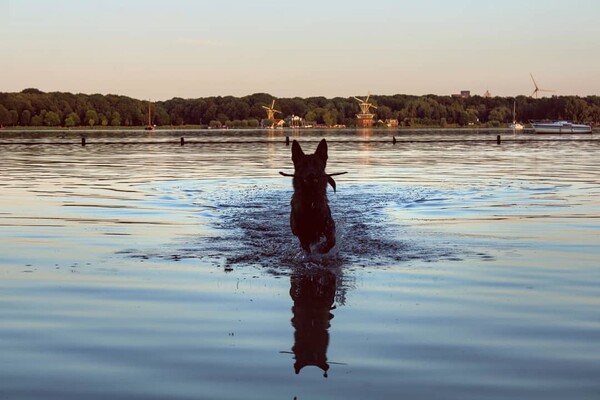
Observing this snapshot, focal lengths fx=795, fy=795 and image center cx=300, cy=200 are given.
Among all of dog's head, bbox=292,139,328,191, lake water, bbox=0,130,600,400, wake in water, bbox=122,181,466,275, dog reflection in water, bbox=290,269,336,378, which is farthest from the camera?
wake in water, bbox=122,181,466,275

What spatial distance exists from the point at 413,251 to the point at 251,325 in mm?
5749

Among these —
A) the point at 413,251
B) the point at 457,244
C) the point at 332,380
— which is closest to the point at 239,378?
Result: the point at 332,380

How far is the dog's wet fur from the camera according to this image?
11.1 meters

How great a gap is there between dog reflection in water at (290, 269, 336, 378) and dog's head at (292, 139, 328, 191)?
1.23 m

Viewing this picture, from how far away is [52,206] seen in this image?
21.0m

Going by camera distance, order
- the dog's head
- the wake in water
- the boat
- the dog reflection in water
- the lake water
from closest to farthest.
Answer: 1. the lake water
2. the dog reflection in water
3. the dog's head
4. the wake in water
5. the boat

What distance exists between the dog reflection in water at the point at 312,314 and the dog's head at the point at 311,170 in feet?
4.02

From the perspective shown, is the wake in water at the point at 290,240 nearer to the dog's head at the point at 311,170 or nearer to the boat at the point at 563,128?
the dog's head at the point at 311,170

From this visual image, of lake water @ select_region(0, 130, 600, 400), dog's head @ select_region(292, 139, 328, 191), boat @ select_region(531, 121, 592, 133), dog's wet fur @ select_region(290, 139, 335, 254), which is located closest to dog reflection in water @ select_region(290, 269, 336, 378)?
lake water @ select_region(0, 130, 600, 400)

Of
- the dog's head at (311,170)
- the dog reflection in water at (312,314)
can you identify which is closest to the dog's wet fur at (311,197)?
the dog's head at (311,170)

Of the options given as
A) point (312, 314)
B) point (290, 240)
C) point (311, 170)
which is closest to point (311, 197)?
point (311, 170)

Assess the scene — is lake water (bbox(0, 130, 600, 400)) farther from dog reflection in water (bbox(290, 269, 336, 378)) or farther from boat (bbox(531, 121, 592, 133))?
boat (bbox(531, 121, 592, 133))

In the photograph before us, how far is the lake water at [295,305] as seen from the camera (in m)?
5.97

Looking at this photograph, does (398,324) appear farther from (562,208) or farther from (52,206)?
(52,206)
